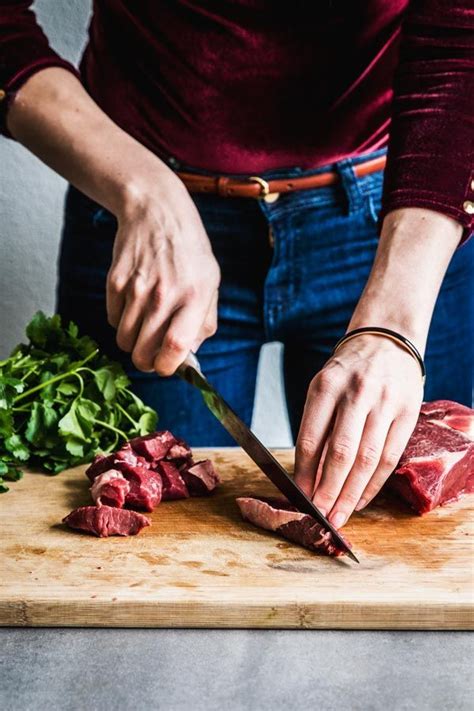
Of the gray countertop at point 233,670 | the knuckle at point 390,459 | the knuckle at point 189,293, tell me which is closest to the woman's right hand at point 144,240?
the knuckle at point 189,293

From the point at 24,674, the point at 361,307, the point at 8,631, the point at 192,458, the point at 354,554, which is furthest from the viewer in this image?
A: the point at 192,458

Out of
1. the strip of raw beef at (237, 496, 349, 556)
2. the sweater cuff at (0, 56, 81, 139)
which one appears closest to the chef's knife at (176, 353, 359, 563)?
the strip of raw beef at (237, 496, 349, 556)

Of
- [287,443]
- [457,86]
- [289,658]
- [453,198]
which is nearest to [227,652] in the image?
[289,658]

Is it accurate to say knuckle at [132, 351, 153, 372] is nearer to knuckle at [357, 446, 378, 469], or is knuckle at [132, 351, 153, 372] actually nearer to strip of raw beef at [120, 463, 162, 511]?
strip of raw beef at [120, 463, 162, 511]

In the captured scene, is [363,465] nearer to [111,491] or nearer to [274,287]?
[111,491]

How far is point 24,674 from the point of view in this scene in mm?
1544

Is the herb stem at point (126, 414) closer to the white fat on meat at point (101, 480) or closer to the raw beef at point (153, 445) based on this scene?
the raw beef at point (153, 445)

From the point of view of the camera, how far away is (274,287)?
100 inches

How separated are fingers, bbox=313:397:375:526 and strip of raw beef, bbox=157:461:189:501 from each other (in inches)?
14.4

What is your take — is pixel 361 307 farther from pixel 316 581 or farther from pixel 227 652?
pixel 227 652

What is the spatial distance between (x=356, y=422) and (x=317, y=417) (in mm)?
81

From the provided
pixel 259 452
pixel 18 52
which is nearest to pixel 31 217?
pixel 18 52

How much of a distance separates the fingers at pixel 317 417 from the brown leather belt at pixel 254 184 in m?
0.69

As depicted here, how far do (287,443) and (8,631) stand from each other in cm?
255
